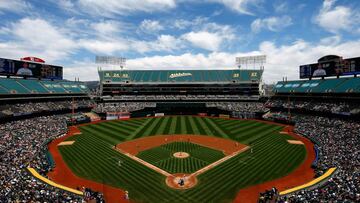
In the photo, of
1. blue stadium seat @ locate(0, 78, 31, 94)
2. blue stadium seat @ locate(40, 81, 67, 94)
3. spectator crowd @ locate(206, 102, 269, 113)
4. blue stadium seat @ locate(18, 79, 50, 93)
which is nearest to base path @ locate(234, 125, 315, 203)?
spectator crowd @ locate(206, 102, 269, 113)

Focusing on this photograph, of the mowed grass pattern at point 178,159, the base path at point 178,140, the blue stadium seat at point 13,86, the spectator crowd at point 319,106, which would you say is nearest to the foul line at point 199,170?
the mowed grass pattern at point 178,159

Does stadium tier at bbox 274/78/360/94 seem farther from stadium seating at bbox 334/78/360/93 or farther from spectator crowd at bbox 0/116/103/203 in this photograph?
spectator crowd at bbox 0/116/103/203

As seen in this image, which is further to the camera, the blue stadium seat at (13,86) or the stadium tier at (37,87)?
the stadium tier at (37,87)

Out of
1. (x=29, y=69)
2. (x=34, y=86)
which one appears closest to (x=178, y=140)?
(x=34, y=86)

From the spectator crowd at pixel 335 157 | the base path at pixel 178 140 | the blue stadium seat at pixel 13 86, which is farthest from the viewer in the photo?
the blue stadium seat at pixel 13 86

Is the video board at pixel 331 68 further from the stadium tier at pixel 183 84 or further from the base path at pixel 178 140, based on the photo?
the base path at pixel 178 140
